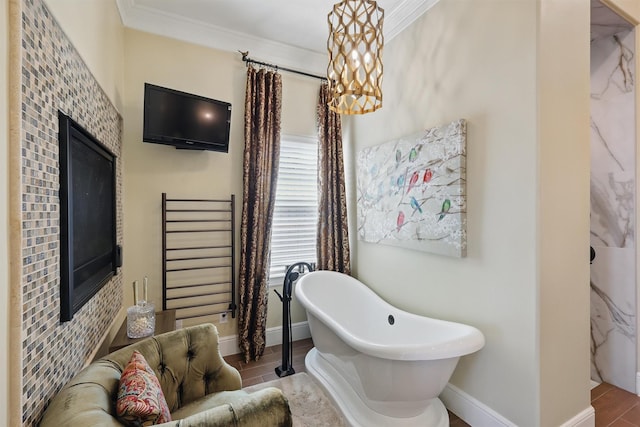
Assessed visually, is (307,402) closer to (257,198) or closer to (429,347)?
(429,347)

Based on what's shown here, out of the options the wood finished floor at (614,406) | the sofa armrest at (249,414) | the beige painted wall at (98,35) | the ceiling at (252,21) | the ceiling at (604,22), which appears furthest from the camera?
the ceiling at (252,21)

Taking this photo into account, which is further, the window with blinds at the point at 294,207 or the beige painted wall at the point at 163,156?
the window with blinds at the point at 294,207

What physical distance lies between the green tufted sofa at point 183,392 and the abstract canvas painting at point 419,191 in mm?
1563

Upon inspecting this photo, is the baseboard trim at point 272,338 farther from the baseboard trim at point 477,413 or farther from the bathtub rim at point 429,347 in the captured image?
the baseboard trim at point 477,413

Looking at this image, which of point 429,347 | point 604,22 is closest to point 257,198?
point 429,347

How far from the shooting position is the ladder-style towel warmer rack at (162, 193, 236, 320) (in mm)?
2674

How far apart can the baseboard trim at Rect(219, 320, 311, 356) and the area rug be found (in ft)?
2.02

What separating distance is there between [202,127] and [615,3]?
3.21 m

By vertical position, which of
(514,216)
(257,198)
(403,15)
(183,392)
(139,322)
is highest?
(403,15)

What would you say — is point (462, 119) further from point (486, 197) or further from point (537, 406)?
point (537, 406)

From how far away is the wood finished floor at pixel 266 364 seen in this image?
2527 millimetres

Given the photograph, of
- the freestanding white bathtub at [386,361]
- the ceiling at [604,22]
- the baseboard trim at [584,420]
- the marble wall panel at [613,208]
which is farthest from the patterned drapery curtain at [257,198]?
the marble wall panel at [613,208]

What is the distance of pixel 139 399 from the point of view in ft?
3.48

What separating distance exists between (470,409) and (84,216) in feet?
8.52
